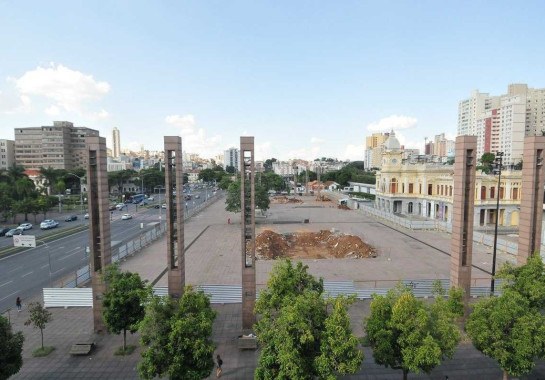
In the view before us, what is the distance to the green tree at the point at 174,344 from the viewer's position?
12844 mm

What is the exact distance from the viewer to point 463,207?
19719 millimetres

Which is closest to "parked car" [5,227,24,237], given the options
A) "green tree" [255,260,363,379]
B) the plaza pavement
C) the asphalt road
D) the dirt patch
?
the asphalt road

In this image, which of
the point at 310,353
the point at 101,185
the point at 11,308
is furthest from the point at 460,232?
the point at 11,308

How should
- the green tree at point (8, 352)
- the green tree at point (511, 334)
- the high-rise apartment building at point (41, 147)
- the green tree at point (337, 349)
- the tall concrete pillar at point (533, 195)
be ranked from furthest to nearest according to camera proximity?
the high-rise apartment building at point (41, 147) → the tall concrete pillar at point (533, 195) → the green tree at point (8, 352) → the green tree at point (511, 334) → the green tree at point (337, 349)

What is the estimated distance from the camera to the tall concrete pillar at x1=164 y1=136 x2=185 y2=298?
19.1 metres

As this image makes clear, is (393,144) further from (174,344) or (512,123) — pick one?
(512,123)

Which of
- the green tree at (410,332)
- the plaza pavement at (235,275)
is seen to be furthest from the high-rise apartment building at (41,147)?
the green tree at (410,332)

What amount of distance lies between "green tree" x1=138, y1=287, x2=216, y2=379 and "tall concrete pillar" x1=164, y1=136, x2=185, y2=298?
Result: 6.07m

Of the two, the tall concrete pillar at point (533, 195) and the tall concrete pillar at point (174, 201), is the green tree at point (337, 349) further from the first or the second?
the tall concrete pillar at point (533, 195)

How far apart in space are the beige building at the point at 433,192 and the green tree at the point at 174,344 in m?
51.1

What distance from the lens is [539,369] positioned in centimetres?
1620

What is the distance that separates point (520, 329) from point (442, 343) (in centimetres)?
306

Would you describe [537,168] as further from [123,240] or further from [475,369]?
[123,240]

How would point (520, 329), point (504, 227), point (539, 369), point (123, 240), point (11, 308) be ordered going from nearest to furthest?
point (520, 329) < point (539, 369) < point (11, 308) < point (123, 240) < point (504, 227)
